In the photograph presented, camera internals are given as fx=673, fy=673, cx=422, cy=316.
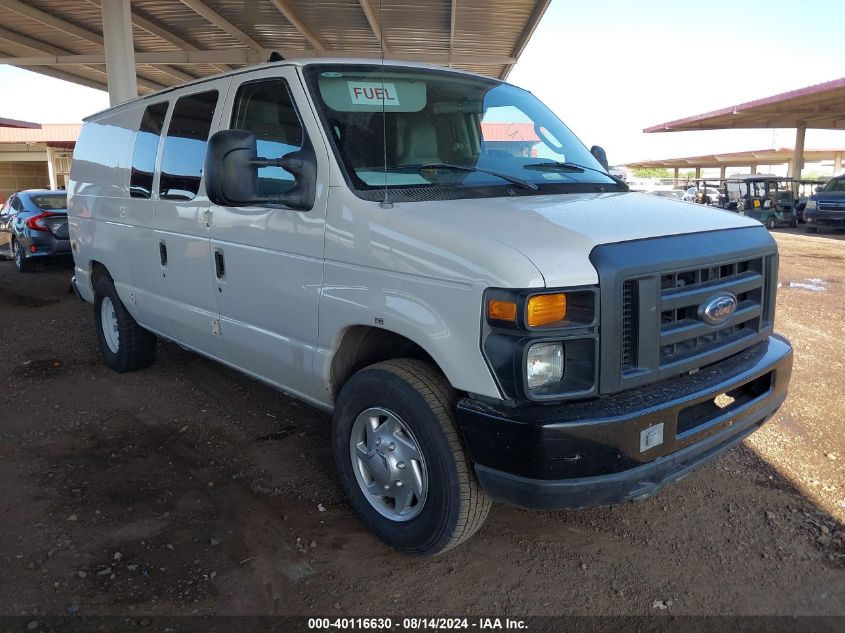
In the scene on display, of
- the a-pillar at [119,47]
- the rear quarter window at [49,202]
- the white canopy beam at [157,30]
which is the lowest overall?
the rear quarter window at [49,202]

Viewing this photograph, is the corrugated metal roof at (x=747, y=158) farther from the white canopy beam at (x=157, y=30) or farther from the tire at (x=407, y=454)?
the tire at (x=407, y=454)

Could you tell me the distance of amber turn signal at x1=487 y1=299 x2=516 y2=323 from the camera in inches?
97.3

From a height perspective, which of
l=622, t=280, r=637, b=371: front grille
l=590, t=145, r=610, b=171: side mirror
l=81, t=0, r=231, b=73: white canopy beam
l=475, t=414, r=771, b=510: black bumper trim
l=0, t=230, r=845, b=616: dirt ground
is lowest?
l=0, t=230, r=845, b=616: dirt ground

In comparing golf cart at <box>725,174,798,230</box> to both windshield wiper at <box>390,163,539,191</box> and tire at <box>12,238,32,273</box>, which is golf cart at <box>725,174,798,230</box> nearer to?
tire at <box>12,238,32,273</box>

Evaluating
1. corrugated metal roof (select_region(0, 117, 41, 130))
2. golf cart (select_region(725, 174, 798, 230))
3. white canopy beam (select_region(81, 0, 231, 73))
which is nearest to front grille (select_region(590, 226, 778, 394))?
white canopy beam (select_region(81, 0, 231, 73))

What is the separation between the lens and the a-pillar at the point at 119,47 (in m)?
12.3

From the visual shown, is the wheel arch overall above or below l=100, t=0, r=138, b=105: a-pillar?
below

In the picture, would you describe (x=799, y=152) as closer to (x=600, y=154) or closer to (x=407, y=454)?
(x=600, y=154)

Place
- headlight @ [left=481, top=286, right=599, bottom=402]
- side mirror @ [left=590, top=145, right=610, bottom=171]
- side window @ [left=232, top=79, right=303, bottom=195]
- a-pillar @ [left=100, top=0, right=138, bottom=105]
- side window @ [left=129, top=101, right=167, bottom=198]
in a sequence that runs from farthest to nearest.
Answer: a-pillar @ [left=100, top=0, right=138, bottom=105], side window @ [left=129, top=101, right=167, bottom=198], side mirror @ [left=590, top=145, right=610, bottom=171], side window @ [left=232, top=79, right=303, bottom=195], headlight @ [left=481, top=286, right=599, bottom=402]

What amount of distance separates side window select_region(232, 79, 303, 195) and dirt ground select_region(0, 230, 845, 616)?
1.73 meters

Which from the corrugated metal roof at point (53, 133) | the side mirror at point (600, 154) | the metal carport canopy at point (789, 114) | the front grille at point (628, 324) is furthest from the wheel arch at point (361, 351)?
the corrugated metal roof at point (53, 133)

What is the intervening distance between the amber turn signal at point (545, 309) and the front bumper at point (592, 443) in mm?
331

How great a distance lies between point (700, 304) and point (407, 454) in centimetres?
141

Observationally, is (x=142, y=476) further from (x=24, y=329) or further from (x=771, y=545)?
(x=24, y=329)
